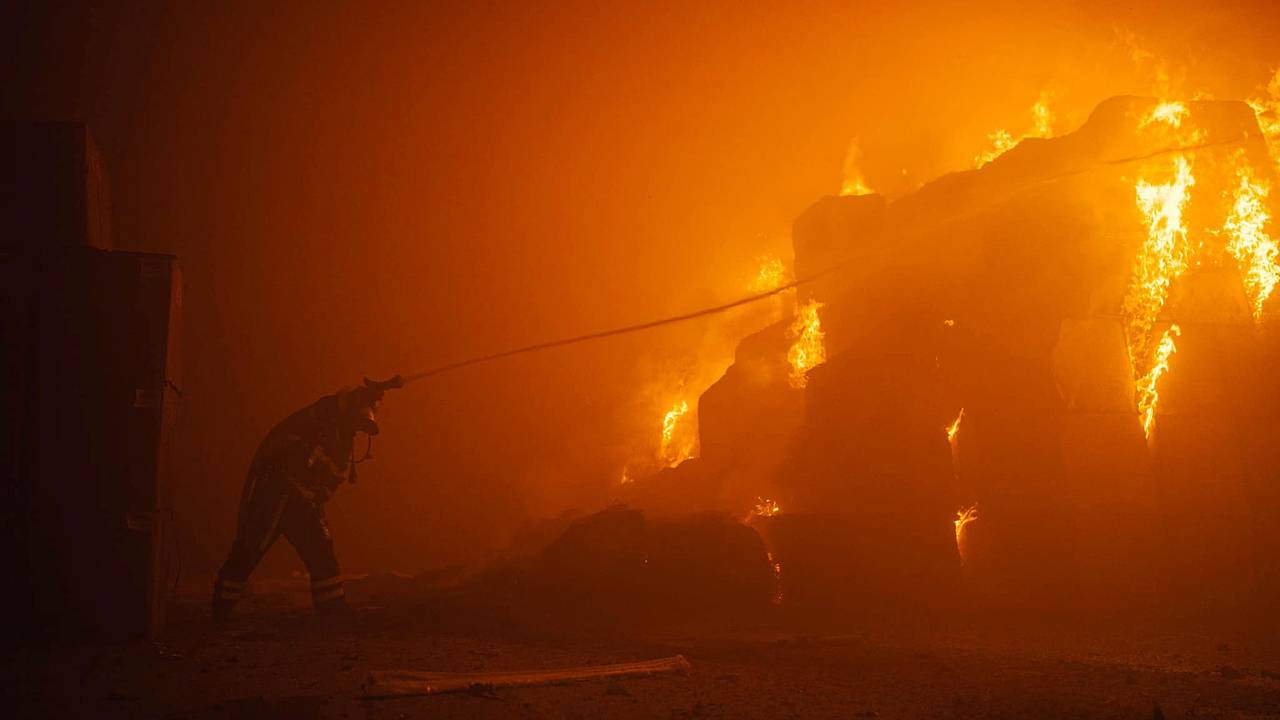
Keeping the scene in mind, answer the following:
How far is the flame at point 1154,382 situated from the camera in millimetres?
13516

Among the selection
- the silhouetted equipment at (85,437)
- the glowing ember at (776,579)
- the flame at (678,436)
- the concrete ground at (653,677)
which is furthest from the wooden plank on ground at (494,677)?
the flame at (678,436)

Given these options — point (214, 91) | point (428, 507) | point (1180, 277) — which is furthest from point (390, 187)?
point (1180, 277)

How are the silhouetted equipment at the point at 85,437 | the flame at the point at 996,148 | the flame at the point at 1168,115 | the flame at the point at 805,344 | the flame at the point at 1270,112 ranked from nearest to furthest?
the silhouetted equipment at the point at 85,437, the flame at the point at 1168,115, the flame at the point at 1270,112, the flame at the point at 996,148, the flame at the point at 805,344

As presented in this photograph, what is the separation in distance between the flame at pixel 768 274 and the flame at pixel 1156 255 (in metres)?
17.3

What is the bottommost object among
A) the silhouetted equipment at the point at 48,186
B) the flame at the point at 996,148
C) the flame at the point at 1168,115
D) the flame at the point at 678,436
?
the flame at the point at 678,436

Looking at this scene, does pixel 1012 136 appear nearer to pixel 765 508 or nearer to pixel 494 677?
pixel 765 508

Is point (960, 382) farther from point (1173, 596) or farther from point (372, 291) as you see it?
point (372, 291)

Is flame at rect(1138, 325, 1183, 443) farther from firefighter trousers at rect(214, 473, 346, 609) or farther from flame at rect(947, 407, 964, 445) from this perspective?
firefighter trousers at rect(214, 473, 346, 609)

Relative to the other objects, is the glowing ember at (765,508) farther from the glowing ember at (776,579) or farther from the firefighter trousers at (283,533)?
the firefighter trousers at (283,533)

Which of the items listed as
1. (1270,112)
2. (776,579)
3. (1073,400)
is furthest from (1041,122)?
(776,579)

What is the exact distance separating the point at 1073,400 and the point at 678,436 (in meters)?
15.4

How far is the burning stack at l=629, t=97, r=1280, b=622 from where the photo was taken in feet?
40.5

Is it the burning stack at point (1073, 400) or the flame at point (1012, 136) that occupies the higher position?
the flame at point (1012, 136)

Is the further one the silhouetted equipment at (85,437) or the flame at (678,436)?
the flame at (678,436)
